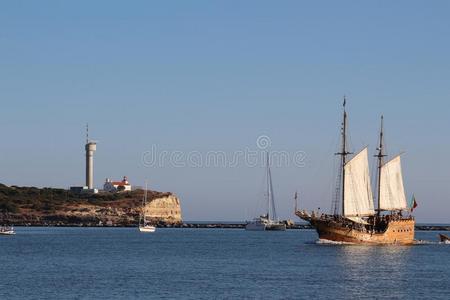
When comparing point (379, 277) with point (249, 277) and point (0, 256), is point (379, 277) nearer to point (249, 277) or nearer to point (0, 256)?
point (249, 277)

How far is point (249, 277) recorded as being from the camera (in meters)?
75.8

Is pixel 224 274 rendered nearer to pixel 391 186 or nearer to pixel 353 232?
pixel 353 232

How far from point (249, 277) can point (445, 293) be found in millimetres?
16543

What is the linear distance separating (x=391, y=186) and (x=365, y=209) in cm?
646

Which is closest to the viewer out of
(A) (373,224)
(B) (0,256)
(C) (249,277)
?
(C) (249,277)

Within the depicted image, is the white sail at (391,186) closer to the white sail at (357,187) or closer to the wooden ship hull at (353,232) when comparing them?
the wooden ship hull at (353,232)

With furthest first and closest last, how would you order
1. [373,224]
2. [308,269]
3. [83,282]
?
[373,224] → [308,269] → [83,282]

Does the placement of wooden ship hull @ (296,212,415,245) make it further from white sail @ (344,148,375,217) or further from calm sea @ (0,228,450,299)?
calm sea @ (0,228,450,299)

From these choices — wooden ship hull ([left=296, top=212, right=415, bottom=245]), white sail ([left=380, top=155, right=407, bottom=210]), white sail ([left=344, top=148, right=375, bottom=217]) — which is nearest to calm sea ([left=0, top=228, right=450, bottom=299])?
wooden ship hull ([left=296, top=212, right=415, bottom=245])

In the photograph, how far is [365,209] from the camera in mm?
123500

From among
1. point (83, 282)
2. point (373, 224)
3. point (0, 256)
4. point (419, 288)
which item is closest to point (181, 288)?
point (83, 282)

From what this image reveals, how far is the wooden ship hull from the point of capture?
119 m

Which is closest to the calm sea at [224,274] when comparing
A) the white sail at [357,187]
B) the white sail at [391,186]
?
the white sail at [357,187]

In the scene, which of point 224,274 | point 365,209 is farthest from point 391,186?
point 224,274
